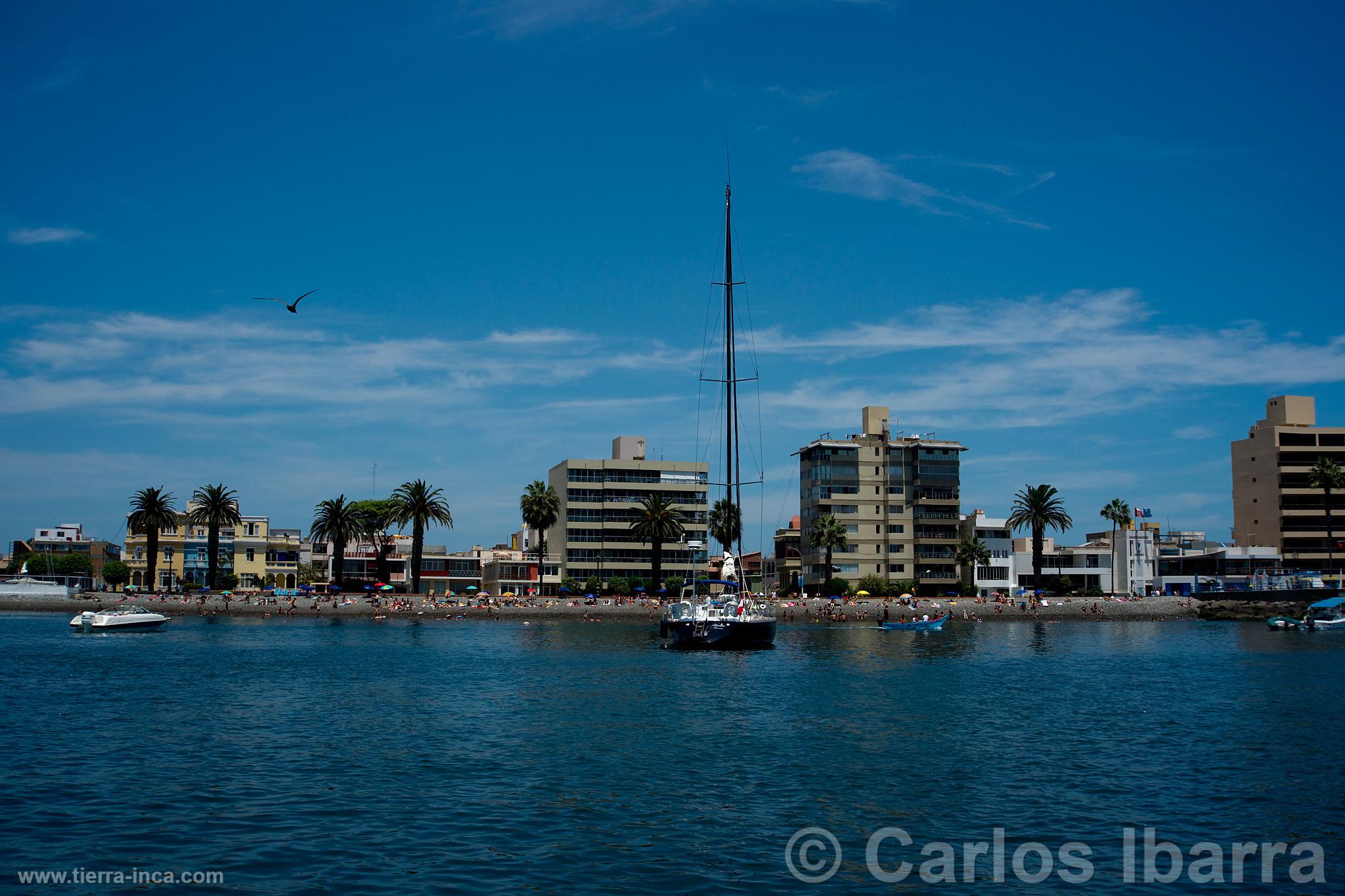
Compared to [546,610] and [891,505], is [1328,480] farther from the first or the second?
[546,610]

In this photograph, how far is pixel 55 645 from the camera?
77500 mm

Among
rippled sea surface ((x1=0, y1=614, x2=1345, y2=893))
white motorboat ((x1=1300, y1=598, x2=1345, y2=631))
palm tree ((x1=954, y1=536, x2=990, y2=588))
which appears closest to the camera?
rippled sea surface ((x1=0, y1=614, x2=1345, y2=893))

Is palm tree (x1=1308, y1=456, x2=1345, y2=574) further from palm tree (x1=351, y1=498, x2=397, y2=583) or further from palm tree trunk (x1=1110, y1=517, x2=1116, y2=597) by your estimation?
palm tree (x1=351, y1=498, x2=397, y2=583)

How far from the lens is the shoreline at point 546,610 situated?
431ft

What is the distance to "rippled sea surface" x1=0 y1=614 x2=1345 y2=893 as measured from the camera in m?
21.8

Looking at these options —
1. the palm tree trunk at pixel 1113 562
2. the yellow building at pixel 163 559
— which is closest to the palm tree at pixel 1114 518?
the palm tree trunk at pixel 1113 562

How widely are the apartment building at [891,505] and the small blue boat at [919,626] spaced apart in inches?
1741

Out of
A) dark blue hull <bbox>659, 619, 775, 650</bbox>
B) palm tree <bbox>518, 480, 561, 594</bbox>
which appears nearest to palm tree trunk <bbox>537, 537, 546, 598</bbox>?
palm tree <bbox>518, 480, 561, 594</bbox>

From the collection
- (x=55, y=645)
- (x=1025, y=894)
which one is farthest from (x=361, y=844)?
(x=55, y=645)

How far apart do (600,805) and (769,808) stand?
4087mm

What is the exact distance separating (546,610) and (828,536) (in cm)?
3968

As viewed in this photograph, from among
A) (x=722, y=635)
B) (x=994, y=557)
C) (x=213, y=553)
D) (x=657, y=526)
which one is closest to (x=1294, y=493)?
(x=994, y=557)

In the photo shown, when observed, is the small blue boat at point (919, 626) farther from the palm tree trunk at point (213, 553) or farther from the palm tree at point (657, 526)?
the palm tree trunk at point (213, 553)

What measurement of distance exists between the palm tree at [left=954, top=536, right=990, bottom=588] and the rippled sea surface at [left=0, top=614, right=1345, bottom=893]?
90812mm
